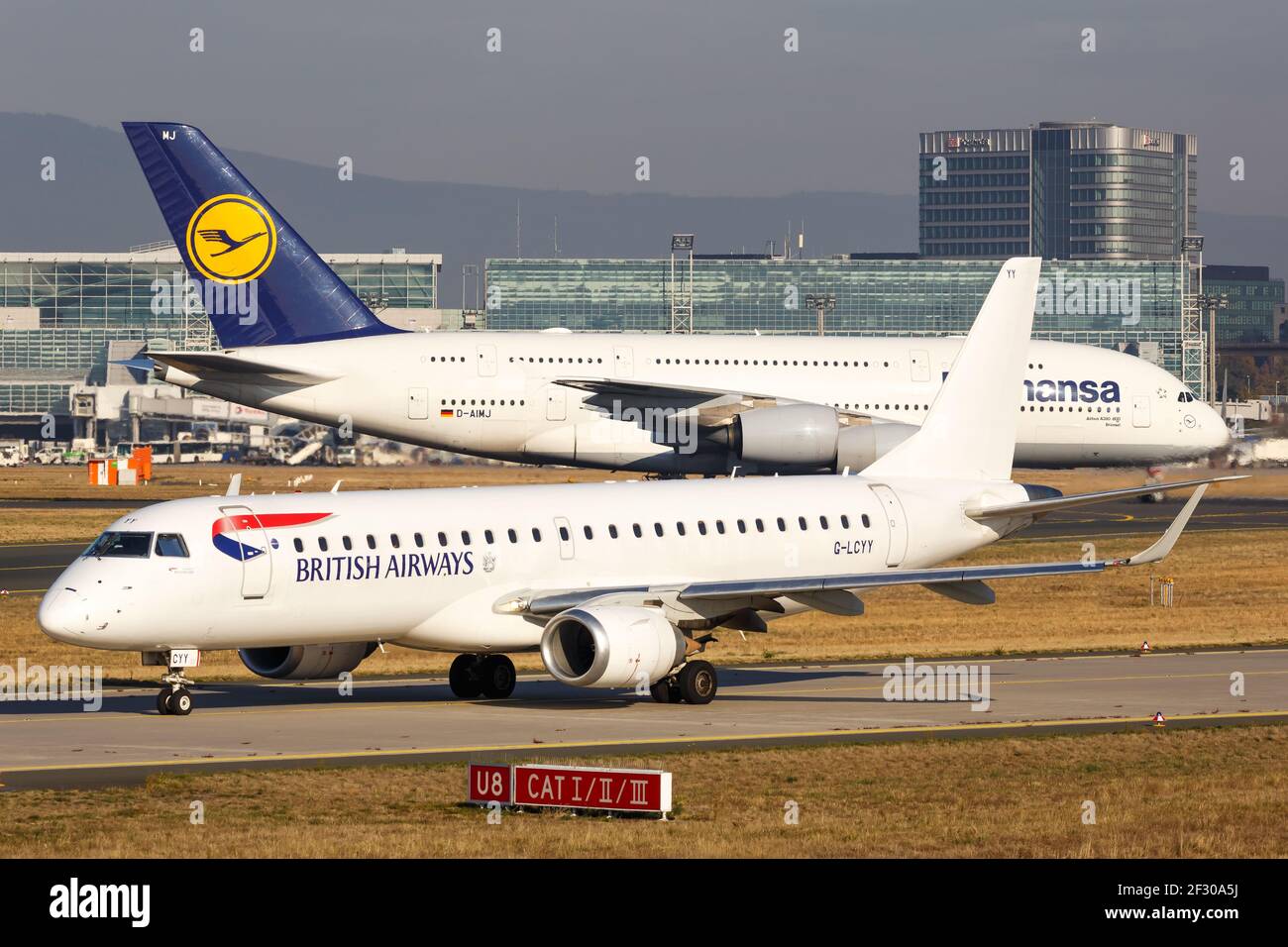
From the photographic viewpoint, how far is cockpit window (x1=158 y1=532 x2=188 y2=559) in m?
30.2

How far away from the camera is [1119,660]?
136ft

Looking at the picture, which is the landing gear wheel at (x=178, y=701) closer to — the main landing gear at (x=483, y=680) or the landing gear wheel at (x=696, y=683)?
the main landing gear at (x=483, y=680)

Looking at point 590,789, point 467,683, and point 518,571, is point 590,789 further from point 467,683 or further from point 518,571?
point 467,683

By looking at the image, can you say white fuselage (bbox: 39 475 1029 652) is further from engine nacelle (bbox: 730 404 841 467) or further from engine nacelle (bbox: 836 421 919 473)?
engine nacelle (bbox: 730 404 841 467)

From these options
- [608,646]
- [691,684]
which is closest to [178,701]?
[608,646]

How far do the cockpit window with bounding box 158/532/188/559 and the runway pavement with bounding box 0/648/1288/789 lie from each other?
263 centimetres

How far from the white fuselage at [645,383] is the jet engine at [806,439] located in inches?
59.0

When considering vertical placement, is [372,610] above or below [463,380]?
below

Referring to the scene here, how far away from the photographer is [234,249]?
60.2m

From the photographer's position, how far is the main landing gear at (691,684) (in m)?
33.5

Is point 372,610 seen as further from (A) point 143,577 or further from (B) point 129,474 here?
(B) point 129,474

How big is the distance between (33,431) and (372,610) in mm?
169948
